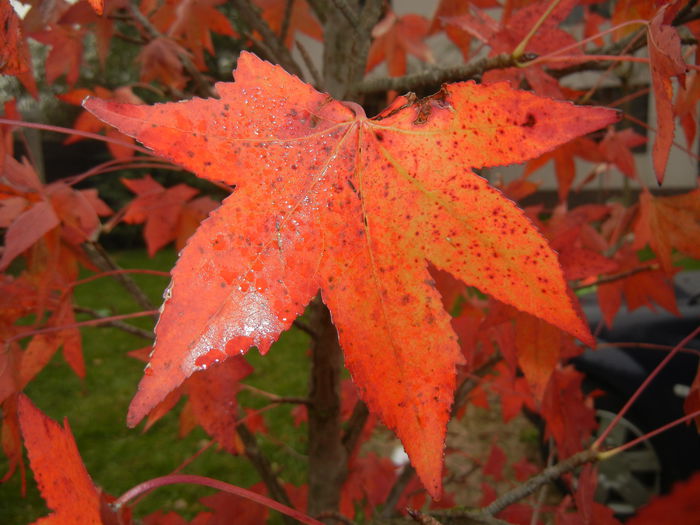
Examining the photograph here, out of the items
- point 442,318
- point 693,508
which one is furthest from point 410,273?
point 693,508

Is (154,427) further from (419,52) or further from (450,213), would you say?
(450,213)

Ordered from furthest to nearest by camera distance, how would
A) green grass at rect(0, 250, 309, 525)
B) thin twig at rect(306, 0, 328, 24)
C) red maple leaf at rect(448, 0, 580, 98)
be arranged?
1. green grass at rect(0, 250, 309, 525)
2. thin twig at rect(306, 0, 328, 24)
3. red maple leaf at rect(448, 0, 580, 98)

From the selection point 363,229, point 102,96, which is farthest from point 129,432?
point 363,229

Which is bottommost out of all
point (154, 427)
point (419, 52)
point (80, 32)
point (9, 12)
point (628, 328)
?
point (154, 427)

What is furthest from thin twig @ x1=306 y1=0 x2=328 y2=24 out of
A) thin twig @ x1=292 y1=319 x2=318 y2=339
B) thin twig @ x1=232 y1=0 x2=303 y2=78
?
thin twig @ x1=292 y1=319 x2=318 y2=339

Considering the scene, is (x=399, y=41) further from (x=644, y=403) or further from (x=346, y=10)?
(x=644, y=403)

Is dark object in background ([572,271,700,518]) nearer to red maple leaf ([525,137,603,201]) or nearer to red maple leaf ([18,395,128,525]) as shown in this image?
red maple leaf ([525,137,603,201])
